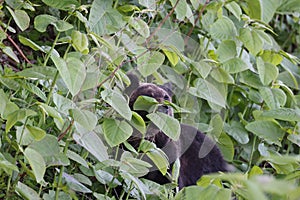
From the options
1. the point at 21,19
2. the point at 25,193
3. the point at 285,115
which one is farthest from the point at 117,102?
the point at 285,115

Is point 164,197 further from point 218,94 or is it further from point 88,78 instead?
point 218,94

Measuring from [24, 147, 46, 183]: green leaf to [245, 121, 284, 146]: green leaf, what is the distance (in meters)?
1.19

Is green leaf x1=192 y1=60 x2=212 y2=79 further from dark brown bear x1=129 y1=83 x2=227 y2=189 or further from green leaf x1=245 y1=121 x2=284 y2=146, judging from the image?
dark brown bear x1=129 y1=83 x2=227 y2=189

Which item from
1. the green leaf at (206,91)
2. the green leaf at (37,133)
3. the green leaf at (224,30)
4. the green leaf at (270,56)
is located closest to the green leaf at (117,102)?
the green leaf at (37,133)

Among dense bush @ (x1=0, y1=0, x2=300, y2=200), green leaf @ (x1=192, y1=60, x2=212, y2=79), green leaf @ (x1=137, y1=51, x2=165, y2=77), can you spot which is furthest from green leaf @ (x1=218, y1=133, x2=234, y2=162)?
green leaf @ (x1=137, y1=51, x2=165, y2=77)

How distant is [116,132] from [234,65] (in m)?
1.05

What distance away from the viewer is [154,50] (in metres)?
1.89

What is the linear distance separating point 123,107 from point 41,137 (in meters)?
0.30

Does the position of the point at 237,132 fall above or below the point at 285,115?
below

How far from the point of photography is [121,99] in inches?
Answer: 58.9

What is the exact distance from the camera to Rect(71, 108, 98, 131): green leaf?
131 cm

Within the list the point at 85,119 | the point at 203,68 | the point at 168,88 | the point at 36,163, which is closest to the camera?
the point at 36,163

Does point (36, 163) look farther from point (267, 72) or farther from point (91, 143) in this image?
point (267, 72)

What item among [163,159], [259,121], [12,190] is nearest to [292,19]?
[259,121]
